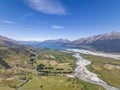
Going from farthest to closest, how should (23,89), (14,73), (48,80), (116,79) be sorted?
(14,73) < (116,79) < (48,80) < (23,89)

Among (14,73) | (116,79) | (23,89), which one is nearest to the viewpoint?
(23,89)

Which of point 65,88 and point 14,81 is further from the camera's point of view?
point 14,81

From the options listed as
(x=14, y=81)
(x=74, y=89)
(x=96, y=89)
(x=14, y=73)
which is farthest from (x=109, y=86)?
(x=14, y=73)

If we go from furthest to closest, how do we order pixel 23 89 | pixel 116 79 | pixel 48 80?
1. pixel 116 79
2. pixel 48 80
3. pixel 23 89

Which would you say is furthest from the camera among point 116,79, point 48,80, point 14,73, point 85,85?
point 14,73

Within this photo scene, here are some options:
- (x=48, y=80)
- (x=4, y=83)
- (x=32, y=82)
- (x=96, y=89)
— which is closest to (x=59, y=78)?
(x=48, y=80)

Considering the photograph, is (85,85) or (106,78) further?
(106,78)

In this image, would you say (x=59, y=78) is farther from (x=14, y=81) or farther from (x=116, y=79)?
(x=116, y=79)

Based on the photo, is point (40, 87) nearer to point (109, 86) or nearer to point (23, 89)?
point (23, 89)
